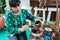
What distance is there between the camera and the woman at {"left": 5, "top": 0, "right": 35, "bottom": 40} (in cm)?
88

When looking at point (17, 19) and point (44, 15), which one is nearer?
point (17, 19)

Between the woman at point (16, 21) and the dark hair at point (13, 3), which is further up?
the dark hair at point (13, 3)

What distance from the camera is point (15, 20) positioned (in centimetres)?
89

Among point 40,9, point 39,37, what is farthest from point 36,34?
point 40,9

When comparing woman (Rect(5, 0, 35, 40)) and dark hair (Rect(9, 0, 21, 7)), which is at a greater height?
A: dark hair (Rect(9, 0, 21, 7))

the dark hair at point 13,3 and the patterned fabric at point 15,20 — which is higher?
the dark hair at point 13,3

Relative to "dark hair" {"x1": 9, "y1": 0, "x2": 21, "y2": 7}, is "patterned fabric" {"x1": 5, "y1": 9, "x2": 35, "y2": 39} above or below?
below

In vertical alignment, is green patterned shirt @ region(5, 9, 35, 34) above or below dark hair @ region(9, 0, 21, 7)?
below

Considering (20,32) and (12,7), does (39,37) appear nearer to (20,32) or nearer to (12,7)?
(20,32)

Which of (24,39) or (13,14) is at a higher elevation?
(13,14)

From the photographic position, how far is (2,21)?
3.11 ft

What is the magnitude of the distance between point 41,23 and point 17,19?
6.3 inches

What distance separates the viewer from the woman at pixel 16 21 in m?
0.88

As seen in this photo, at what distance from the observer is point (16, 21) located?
890 millimetres
